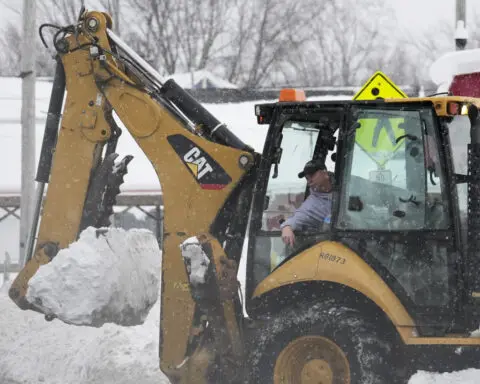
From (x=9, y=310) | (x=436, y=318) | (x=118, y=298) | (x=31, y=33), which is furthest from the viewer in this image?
(x=31, y=33)

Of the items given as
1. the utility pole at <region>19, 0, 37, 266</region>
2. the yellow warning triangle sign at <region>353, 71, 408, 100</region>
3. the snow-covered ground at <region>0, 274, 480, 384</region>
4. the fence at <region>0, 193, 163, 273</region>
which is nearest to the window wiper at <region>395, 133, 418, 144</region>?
the snow-covered ground at <region>0, 274, 480, 384</region>

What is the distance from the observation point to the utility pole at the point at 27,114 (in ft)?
38.7

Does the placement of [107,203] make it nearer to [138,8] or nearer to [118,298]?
[118,298]

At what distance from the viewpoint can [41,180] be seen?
23.8 ft

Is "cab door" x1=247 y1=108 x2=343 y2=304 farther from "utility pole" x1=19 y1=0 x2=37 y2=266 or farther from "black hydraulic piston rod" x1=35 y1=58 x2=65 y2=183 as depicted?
"utility pole" x1=19 y1=0 x2=37 y2=266

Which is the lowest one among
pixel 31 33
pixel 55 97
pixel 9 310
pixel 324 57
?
pixel 9 310

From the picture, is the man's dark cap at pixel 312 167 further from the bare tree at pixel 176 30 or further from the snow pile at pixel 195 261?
the bare tree at pixel 176 30

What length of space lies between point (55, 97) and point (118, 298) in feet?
5.06

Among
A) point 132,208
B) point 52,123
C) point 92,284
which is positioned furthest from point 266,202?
point 132,208

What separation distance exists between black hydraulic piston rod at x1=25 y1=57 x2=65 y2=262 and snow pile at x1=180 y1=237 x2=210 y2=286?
1.39 meters

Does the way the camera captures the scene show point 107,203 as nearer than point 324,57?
Yes

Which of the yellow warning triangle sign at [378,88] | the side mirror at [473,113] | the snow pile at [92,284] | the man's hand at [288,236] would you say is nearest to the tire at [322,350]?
the man's hand at [288,236]

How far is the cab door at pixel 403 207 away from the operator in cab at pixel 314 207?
20 centimetres

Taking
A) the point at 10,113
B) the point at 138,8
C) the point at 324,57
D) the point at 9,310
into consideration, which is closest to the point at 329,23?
the point at 324,57
